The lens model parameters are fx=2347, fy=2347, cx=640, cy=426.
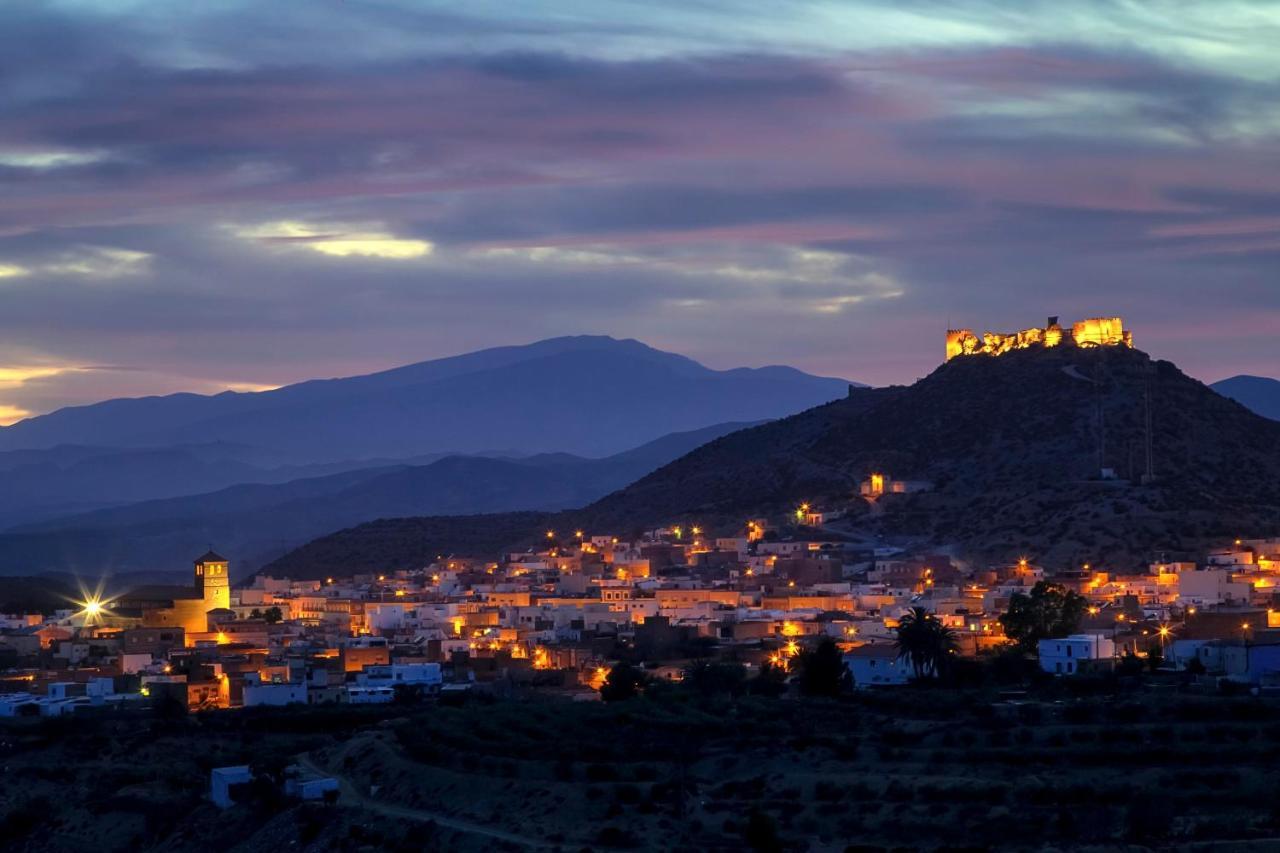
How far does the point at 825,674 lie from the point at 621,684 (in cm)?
554

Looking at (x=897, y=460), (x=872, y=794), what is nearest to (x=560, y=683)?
(x=872, y=794)

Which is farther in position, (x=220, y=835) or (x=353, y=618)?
(x=353, y=618)

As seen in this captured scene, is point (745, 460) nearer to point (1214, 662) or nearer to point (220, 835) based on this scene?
point (1214, 662)

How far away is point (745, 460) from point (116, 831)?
8373 cm

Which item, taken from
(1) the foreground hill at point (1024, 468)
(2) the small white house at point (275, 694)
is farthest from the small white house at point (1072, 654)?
(1) the foreground hill at point (1024, 468)

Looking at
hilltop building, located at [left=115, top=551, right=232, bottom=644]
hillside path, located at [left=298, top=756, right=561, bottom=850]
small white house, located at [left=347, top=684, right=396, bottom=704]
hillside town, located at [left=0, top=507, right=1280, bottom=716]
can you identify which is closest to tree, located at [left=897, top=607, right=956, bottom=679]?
hillside town, located at [left=0, top=507, right=1280, bottom=716]

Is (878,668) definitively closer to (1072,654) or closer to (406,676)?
(1072,654)

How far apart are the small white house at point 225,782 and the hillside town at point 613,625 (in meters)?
11.0

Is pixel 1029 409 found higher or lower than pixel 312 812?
higher

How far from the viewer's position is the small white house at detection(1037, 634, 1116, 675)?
55.1 meters

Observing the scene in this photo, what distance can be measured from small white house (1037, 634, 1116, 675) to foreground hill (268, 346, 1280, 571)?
109 ft

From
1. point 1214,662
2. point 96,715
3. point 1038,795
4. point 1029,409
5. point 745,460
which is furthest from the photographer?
point 745,460

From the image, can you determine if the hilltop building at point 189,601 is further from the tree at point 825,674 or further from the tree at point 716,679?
the tree at point 825,674

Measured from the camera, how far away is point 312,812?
42906mm
